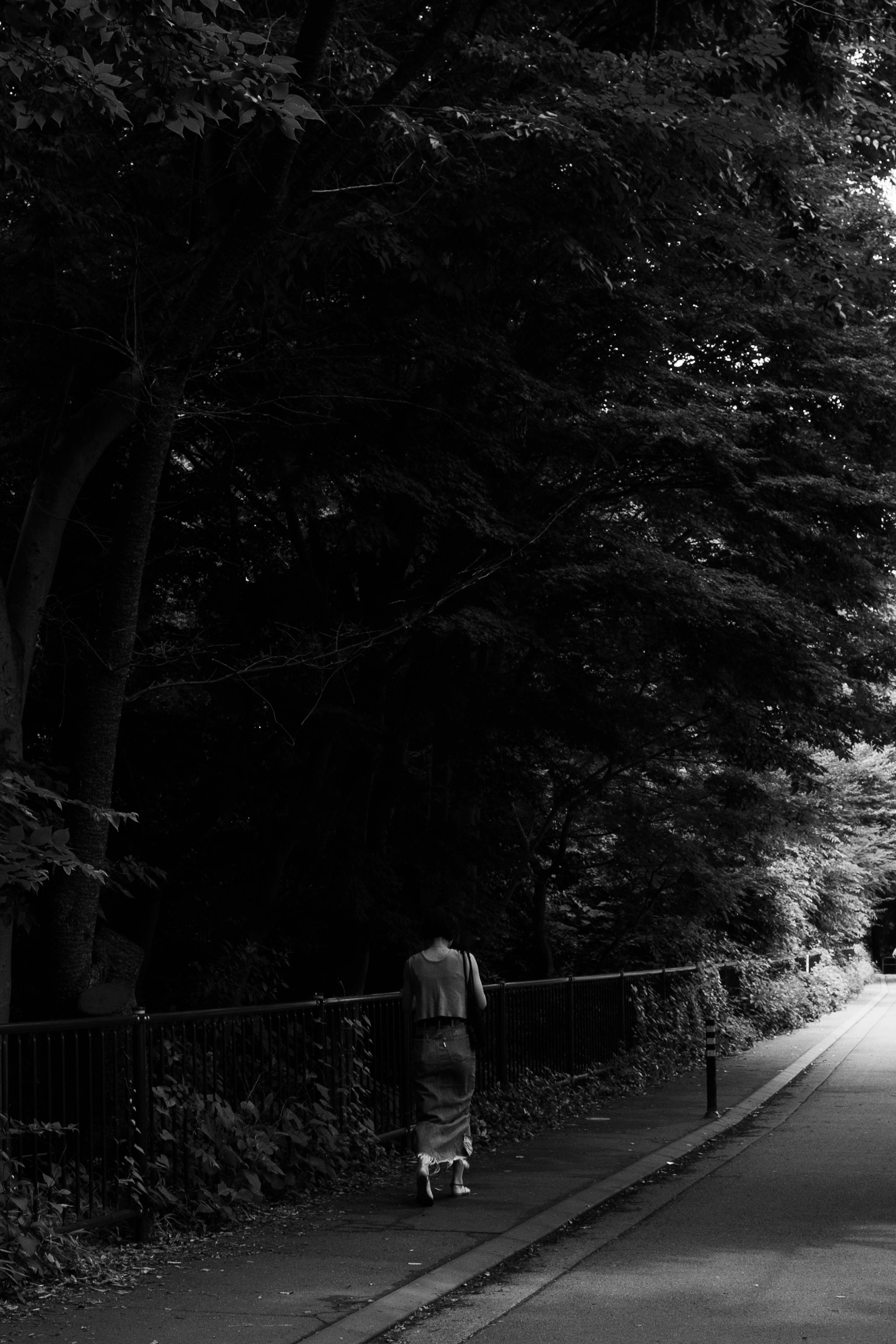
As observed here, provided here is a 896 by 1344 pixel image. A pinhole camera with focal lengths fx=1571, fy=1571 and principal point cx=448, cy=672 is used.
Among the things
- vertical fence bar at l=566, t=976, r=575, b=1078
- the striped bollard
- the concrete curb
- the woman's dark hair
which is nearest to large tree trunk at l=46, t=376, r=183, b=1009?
the woman's dark hair

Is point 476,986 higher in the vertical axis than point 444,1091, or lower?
higher

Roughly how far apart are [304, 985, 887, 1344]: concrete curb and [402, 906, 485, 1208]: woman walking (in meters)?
0.74

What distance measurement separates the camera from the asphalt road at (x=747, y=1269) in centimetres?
664

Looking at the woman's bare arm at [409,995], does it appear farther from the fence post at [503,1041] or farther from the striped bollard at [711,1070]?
the striped bollard at [711,1070]

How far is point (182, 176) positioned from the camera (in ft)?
35.4

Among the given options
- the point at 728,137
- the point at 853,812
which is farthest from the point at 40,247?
the point at 853,812

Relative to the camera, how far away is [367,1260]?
26.1 ft

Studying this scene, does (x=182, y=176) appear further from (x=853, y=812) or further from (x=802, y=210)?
(x=853, y=812)

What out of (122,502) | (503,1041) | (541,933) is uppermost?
(122,502)

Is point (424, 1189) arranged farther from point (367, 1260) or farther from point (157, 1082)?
point (157, 1082)

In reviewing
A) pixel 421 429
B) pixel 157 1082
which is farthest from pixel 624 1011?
pixel 157 1082

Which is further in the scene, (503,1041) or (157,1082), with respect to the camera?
(503,1041)

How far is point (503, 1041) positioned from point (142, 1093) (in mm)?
6829

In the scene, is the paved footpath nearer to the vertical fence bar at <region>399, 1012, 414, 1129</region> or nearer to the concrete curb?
the concrete curb
